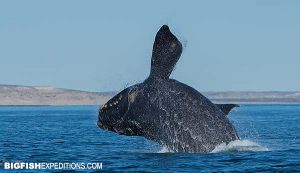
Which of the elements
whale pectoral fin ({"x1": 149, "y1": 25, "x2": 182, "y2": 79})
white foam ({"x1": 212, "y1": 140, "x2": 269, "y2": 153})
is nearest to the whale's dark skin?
whale pectoral fin ({"x1": 149, "y1": 25, "x2": 182, "y2": 79})

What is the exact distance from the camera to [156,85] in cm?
2178

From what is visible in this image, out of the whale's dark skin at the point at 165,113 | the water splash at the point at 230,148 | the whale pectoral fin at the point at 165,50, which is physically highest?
the whale pectoral fin at the point at 165,50

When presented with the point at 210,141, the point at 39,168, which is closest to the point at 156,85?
the point at 210,141

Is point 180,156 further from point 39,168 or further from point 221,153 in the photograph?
point 39,168

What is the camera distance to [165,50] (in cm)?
2120

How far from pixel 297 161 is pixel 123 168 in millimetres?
5170

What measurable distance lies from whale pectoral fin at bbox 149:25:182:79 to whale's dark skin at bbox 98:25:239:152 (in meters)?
0.03

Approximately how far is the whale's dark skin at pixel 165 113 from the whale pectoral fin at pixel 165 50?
3 centimetres

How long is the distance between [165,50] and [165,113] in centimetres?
185

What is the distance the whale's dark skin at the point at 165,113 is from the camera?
21.5 metres

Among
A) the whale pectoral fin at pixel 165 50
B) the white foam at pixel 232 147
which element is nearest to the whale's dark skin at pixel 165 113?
the whale pectoral fin at pixel 165 50

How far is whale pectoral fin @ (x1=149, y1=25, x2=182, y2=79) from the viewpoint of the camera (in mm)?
21141

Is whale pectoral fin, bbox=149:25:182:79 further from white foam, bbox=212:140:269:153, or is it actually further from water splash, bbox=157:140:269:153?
white foam, bbox=212:140:269:153

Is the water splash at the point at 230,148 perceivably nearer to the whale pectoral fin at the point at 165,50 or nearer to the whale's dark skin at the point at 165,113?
the whale's dark skin at the point at 165,113
